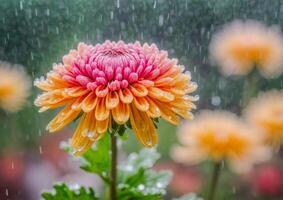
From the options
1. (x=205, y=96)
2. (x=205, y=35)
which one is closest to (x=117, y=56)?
(x=205, y=96)

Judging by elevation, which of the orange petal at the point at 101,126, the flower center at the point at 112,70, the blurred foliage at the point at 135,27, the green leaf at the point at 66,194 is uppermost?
the flower center at the point at 112,70

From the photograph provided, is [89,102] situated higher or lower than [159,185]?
higher

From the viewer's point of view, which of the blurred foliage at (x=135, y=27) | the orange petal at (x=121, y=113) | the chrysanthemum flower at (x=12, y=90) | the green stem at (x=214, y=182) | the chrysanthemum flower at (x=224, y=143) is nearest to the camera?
the orange petal at (x=121, y=113)

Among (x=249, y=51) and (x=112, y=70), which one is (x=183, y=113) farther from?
(x=249, y=51)

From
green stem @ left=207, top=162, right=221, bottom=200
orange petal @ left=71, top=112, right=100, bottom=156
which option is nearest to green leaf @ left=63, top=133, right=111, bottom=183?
orange petal @ left=71, top=112, right=100, bottom=156

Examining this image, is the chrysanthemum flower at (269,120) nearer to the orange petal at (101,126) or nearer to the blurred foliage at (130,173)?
the blurred foliage at (130,173)

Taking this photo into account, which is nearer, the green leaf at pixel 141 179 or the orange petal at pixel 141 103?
the orange petal at pixel 141 103

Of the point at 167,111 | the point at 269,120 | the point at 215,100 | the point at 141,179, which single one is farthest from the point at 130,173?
the point at 215,100

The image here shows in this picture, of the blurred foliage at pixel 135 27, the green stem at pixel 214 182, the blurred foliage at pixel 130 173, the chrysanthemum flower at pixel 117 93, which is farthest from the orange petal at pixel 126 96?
the blurred foliage at pixel 135 27
